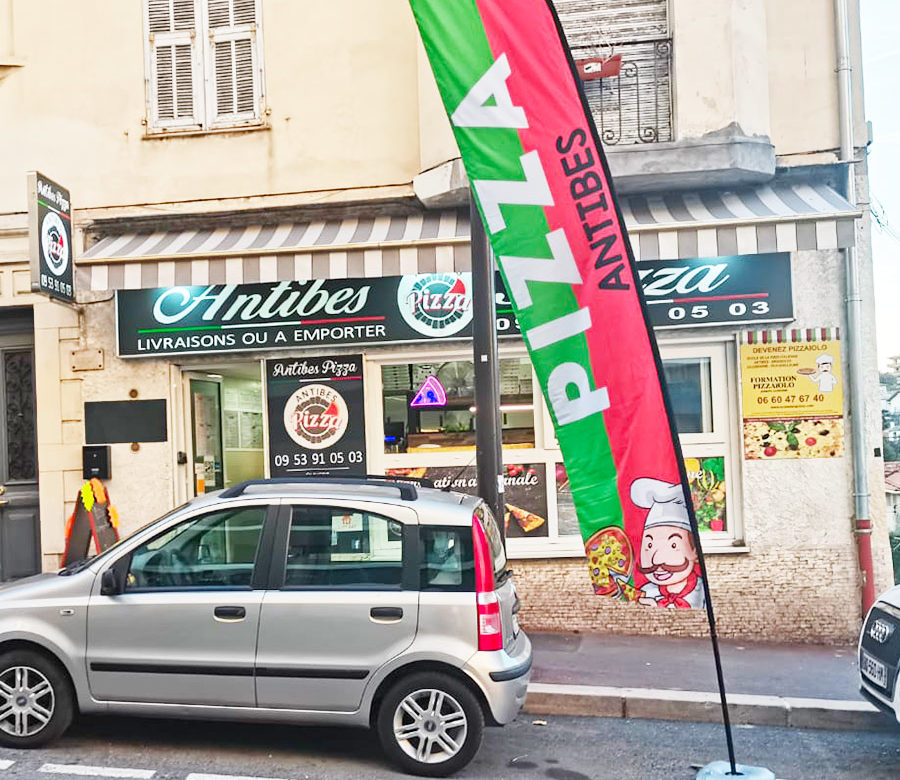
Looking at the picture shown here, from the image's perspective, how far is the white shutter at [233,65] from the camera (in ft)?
29.9

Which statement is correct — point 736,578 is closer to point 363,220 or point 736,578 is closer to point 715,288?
point 715,288

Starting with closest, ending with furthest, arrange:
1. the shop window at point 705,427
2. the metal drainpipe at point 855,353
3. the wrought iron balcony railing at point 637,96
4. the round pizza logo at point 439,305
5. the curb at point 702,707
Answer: the curb at point 702,707
the metal drainpipe at point 855,353
the wrought iron balcony railing at point 637,96
the shop window at point 705,427
the round pizza logo at point 439,305

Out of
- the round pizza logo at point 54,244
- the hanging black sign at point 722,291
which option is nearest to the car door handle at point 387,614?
the hanging black sign at point 722,291

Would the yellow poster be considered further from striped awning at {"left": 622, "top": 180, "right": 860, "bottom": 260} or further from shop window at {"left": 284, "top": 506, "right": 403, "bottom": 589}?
shop window at {"left": 284, "top": 506, "right": 403, "bottom": 589}

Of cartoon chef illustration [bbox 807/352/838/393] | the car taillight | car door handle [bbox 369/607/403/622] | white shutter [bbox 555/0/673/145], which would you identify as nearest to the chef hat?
the car taillight

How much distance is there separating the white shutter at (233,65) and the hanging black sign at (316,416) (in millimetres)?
2670

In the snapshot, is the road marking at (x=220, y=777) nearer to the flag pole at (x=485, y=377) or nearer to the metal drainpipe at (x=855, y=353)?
the flag pole at (x=485, y=377)

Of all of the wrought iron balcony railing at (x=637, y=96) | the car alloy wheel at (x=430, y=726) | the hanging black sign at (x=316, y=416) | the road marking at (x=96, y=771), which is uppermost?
the wrought iron balcony railing at (x=637, y=96)

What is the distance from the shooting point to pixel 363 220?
8812 millimetres

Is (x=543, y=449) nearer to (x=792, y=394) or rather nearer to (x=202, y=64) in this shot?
(x=792, y=394)

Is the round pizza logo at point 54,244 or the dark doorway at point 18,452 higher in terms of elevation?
the round pizza logo at point 54,244

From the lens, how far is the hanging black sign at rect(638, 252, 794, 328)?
8.03 meters

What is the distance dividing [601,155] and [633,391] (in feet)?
4.27

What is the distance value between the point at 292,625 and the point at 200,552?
76 centimetres
